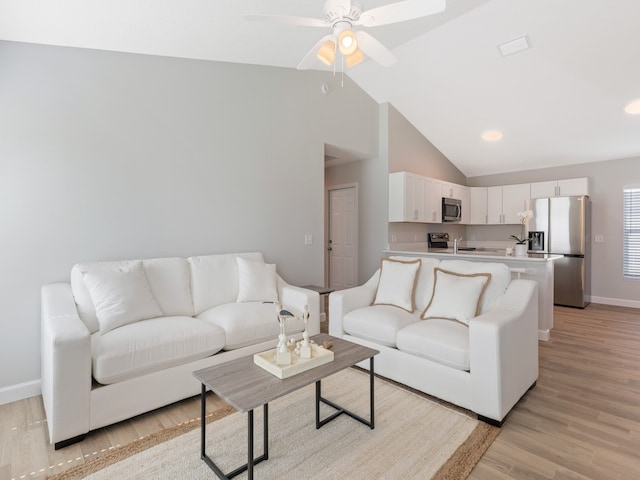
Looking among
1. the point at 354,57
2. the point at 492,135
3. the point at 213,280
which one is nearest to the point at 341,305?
the point at 213,280

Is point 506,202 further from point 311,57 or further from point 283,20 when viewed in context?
point 283,20

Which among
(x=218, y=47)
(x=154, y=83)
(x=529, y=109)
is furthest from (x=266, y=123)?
(x=529, y=109)

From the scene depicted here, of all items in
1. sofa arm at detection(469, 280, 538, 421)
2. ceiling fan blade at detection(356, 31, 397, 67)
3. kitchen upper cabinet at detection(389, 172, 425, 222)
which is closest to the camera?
sofa arm at detection(469, 280, 538, 421)

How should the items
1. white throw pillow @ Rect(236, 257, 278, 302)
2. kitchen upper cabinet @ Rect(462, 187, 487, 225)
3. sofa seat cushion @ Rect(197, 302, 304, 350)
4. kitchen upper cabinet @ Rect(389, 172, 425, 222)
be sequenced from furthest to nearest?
kitchen upper cabinet @ Rect(462, 187, 487, 225) < kitchen upper cabinet @ Rect(389, 172, 425, 222) < white throw pillow @ Rect(236, 257, 278, 302) < sofa seat cushion @ Rect(197, 302, 304, 350)

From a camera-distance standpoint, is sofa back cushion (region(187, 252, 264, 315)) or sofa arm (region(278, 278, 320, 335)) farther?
sofa arm (region(278, 278, 320, 335))

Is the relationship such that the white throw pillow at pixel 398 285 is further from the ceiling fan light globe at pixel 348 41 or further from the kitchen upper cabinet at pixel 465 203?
the kitchen upper cabinet at pixel 465 203

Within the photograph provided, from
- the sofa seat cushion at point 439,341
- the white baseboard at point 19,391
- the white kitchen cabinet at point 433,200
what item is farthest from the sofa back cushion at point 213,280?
the white kitchen cabinet at point 433,200

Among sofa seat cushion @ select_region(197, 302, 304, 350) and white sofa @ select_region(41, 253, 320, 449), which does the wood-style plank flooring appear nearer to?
white sofa @ select_region(41, 253, 320, 449)

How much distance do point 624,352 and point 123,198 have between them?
195 inches

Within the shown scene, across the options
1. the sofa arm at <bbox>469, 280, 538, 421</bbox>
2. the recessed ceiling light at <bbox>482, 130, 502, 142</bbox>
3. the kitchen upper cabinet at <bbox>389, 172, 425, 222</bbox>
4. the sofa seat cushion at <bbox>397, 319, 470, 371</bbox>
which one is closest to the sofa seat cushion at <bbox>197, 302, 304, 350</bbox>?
the sofa seat cushion at <bbox>397, 319, 470, 371</bbox>

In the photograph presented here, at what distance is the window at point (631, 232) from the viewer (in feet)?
17.0

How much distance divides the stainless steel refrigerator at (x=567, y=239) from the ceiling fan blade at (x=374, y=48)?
14.6 feet

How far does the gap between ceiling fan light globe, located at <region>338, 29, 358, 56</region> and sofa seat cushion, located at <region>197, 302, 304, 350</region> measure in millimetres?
2047

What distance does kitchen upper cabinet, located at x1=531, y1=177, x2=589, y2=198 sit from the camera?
5402mm
